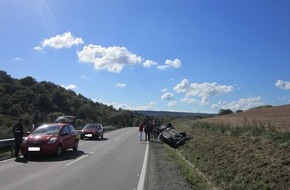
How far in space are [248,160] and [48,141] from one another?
8.40 meters

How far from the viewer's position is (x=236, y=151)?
16891mm

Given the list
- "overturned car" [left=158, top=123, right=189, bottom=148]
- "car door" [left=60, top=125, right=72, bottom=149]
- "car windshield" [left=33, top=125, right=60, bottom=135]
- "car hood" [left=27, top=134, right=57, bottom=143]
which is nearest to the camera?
"car hood" [left=27, top=134, right=57, bottom=143]

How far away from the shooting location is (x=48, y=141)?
17.4 metres

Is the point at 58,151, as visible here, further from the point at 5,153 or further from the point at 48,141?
the point at 5,153

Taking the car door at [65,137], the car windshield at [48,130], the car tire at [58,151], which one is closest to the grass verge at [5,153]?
the car windshield at [48,130]

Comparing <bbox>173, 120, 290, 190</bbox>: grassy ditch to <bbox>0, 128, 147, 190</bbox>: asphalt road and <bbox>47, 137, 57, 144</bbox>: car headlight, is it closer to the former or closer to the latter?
<bbox>0, 128, 147, 190</bbox>: asphalt road

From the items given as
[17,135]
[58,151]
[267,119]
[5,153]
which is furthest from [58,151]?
[267,119]

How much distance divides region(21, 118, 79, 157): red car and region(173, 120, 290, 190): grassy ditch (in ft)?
20.7

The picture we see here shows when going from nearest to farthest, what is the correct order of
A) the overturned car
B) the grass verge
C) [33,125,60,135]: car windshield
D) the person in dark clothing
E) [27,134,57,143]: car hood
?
[27,134,57,143]: car hood
the grass verge
the person in dark clothing
[33,125,60,135]: car windshield
the overturned car

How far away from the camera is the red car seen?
1702cm

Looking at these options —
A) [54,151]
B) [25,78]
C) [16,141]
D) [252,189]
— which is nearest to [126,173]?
[252,189]

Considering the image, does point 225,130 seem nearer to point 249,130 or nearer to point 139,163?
point 249,130

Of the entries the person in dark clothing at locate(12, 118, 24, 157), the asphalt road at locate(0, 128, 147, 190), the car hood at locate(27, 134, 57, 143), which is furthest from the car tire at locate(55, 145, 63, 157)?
the person in dark clothing at locate(12, 118, 24, 157)

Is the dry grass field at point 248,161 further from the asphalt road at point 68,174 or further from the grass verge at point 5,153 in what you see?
the grass verge at point 5,153
